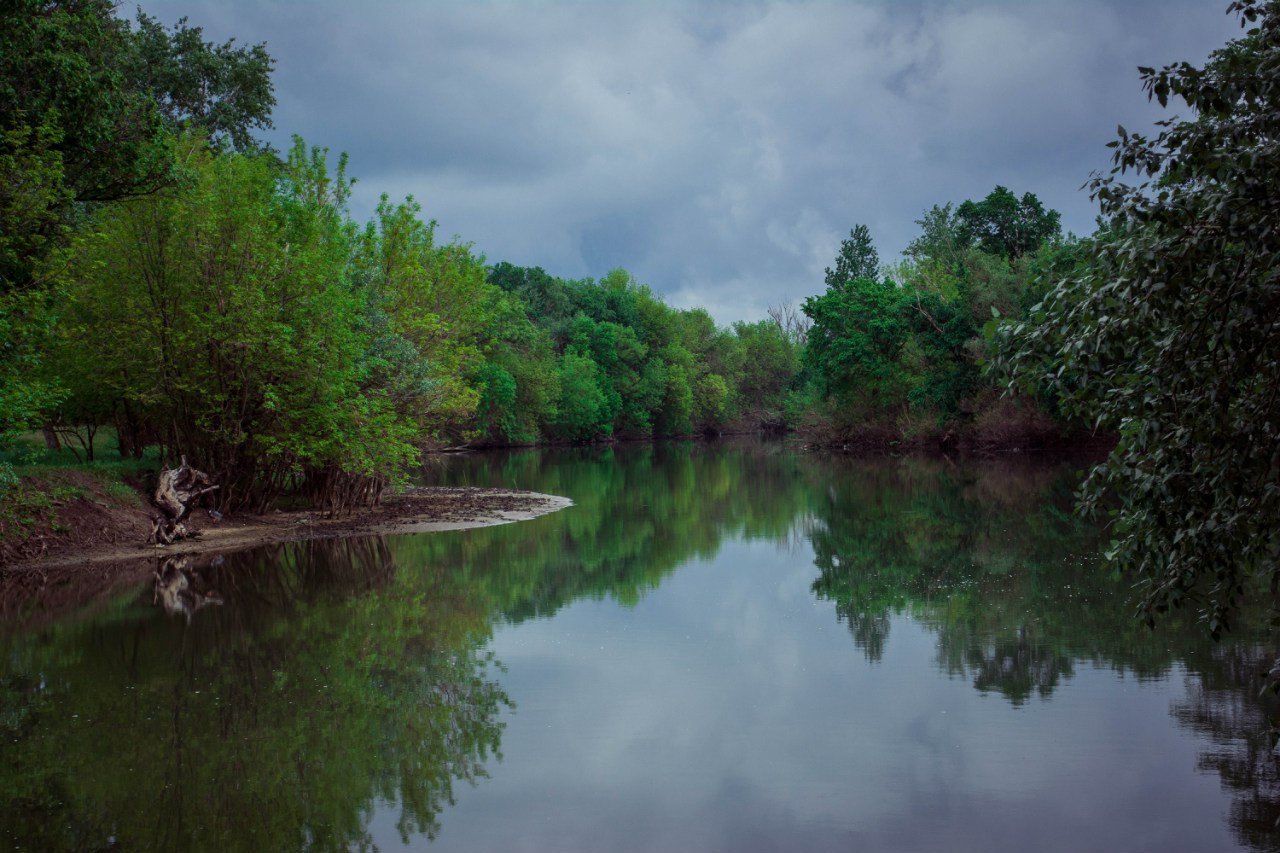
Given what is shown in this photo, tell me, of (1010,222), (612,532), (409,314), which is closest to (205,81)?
(409,314)

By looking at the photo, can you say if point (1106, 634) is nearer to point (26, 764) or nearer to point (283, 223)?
point (26, 764)

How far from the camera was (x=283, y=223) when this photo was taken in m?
25.2

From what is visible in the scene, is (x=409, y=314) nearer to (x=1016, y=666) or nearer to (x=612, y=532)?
(x=612, y=532)

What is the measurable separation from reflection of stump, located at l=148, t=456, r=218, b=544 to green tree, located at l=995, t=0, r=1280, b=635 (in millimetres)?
19344

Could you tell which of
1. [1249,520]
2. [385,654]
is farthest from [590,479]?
[1249,520]

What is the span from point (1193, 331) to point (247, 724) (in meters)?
8.18

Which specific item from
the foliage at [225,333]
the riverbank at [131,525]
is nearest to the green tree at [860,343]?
the riverbank at [131,525]

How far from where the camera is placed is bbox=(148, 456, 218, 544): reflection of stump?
20844mm

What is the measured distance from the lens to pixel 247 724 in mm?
9258

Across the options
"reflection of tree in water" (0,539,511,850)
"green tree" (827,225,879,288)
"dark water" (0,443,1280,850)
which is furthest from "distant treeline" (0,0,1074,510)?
"green tree" (827,225,879,288)

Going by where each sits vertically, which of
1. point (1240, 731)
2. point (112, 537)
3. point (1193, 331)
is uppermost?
point (1193, 331)

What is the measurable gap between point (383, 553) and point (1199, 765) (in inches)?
641

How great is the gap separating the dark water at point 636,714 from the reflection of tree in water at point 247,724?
0.04 m

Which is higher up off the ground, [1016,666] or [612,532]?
[1016,666]
